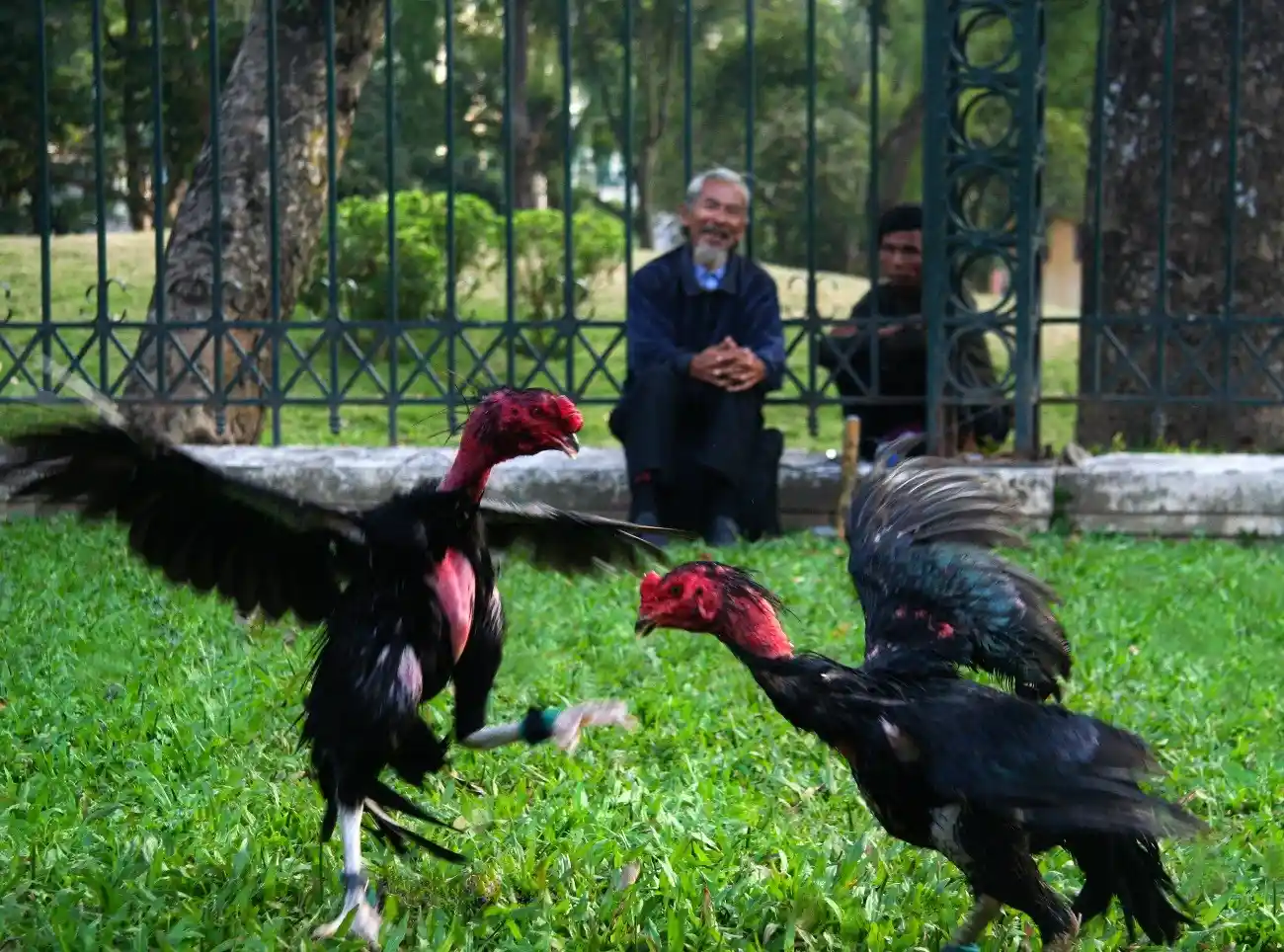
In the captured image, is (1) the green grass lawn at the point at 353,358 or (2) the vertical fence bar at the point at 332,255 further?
(1) the green grass lawn at the point at 353,358

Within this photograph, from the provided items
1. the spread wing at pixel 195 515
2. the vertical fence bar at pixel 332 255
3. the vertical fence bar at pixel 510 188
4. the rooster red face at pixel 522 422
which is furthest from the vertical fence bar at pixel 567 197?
the rooster red face at pixel 522 422

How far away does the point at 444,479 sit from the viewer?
3496mm

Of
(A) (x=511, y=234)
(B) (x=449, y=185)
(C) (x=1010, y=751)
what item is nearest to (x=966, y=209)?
(A) (x=511, y=234)

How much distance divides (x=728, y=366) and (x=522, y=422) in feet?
14.5

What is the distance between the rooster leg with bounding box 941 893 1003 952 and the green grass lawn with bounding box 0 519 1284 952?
0.12 meters

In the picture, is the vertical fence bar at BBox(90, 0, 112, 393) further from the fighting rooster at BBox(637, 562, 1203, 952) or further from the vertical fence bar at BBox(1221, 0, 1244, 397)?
the fighting rooster at BBox(637, 562, 1203, 952)

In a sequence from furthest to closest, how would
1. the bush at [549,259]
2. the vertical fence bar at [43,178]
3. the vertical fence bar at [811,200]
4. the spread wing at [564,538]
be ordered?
the bush at [549,259] < the vertical fence bar at [43,178] < the vertical fence bar at [811,200] < the spread wing at [564,538]

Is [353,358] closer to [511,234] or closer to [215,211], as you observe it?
[215,211]

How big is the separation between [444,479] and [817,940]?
4.01ft

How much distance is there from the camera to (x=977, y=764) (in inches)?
119

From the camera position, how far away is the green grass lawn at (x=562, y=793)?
3.49m

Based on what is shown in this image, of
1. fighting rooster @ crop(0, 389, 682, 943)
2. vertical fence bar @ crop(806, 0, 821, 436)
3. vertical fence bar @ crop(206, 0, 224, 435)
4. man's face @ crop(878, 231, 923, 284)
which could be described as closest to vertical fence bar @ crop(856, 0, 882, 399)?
man's face @ crop(878, 231, 923, 284)

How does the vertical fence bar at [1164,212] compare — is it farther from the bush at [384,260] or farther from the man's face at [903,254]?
the bush at [384,260]

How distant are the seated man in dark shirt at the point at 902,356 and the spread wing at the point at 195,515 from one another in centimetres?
465
